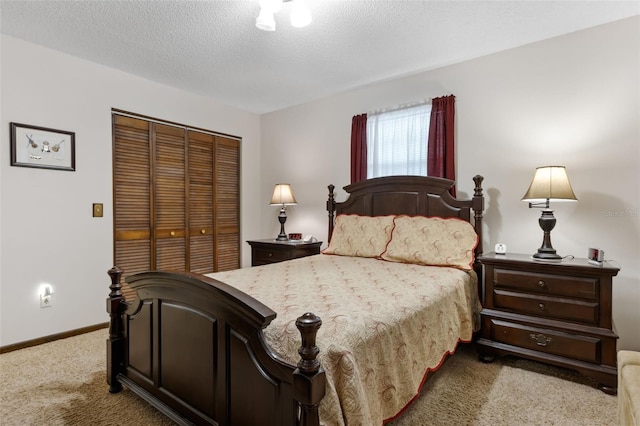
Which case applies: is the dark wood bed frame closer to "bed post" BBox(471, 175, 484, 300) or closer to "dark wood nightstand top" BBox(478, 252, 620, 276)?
"dark wood nightstand top" BBox(478, 252, 620, 276)

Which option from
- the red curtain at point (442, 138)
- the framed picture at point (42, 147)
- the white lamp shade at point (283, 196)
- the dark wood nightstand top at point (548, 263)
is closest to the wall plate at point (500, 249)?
the dark wood nightstand top at point (548, 263)

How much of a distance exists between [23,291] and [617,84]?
4.86m

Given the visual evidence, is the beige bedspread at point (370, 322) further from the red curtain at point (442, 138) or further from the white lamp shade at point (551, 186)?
the red curtain at point (442, 138)

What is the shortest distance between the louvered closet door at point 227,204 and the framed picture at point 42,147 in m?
1.57

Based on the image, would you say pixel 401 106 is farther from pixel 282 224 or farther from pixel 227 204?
pixel 227 204

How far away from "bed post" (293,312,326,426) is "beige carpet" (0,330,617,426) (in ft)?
3.10

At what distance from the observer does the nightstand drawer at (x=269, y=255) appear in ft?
11.9

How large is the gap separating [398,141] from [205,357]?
2.72 metres

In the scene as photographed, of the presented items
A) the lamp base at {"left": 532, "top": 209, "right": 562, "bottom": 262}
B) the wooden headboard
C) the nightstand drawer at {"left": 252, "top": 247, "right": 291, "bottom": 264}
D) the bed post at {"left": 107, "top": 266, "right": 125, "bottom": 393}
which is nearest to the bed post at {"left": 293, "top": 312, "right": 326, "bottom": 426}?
the bed post at {"left": 107, "top": 266, "right": 125, "bottom": 393}

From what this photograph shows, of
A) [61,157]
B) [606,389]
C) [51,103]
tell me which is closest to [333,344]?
[606,389]

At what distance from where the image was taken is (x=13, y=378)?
7.33ft

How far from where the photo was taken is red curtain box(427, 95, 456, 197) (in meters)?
3.10

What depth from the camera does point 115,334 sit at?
81.4 inches

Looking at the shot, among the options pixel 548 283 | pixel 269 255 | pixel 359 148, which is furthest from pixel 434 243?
pixel 269 255
